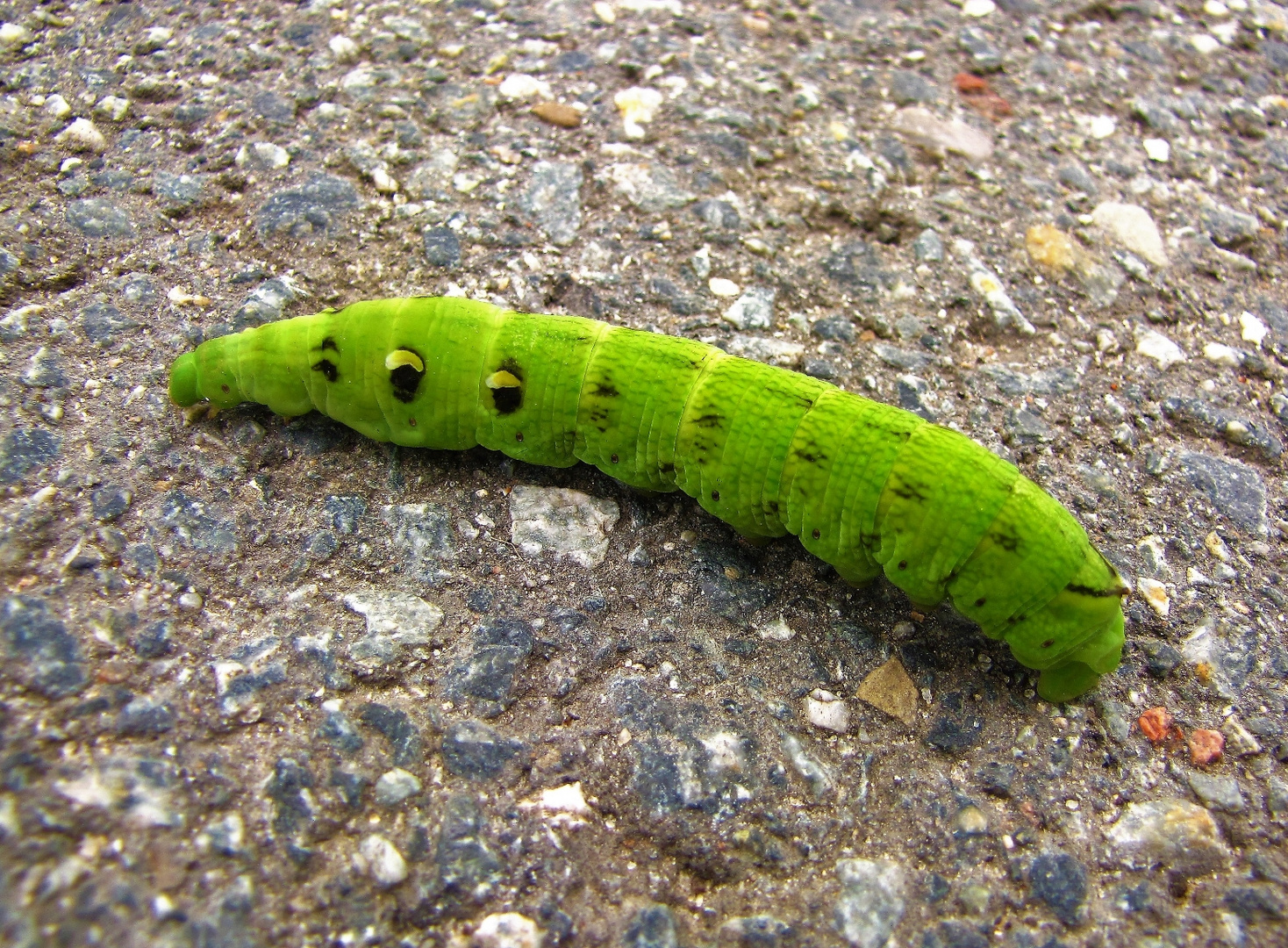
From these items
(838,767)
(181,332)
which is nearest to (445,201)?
(181,332)

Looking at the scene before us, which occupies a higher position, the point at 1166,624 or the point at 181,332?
the point at 181,332

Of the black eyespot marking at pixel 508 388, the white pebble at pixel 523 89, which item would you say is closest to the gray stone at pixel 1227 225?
the white pebble at pixel 523 89

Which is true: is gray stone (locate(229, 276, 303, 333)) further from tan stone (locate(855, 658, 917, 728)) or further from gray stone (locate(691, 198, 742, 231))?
tan stone (locate(855, 658, 917, 728))

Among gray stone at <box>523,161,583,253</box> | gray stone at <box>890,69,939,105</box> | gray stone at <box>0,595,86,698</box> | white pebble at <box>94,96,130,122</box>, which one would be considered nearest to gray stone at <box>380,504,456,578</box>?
gray stone at <box>0,595,86,698</box>

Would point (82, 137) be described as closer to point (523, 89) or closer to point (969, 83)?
point (523, 89)

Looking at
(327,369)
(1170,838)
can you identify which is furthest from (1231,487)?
(327,369)

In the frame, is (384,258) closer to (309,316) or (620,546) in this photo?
(309,316)
